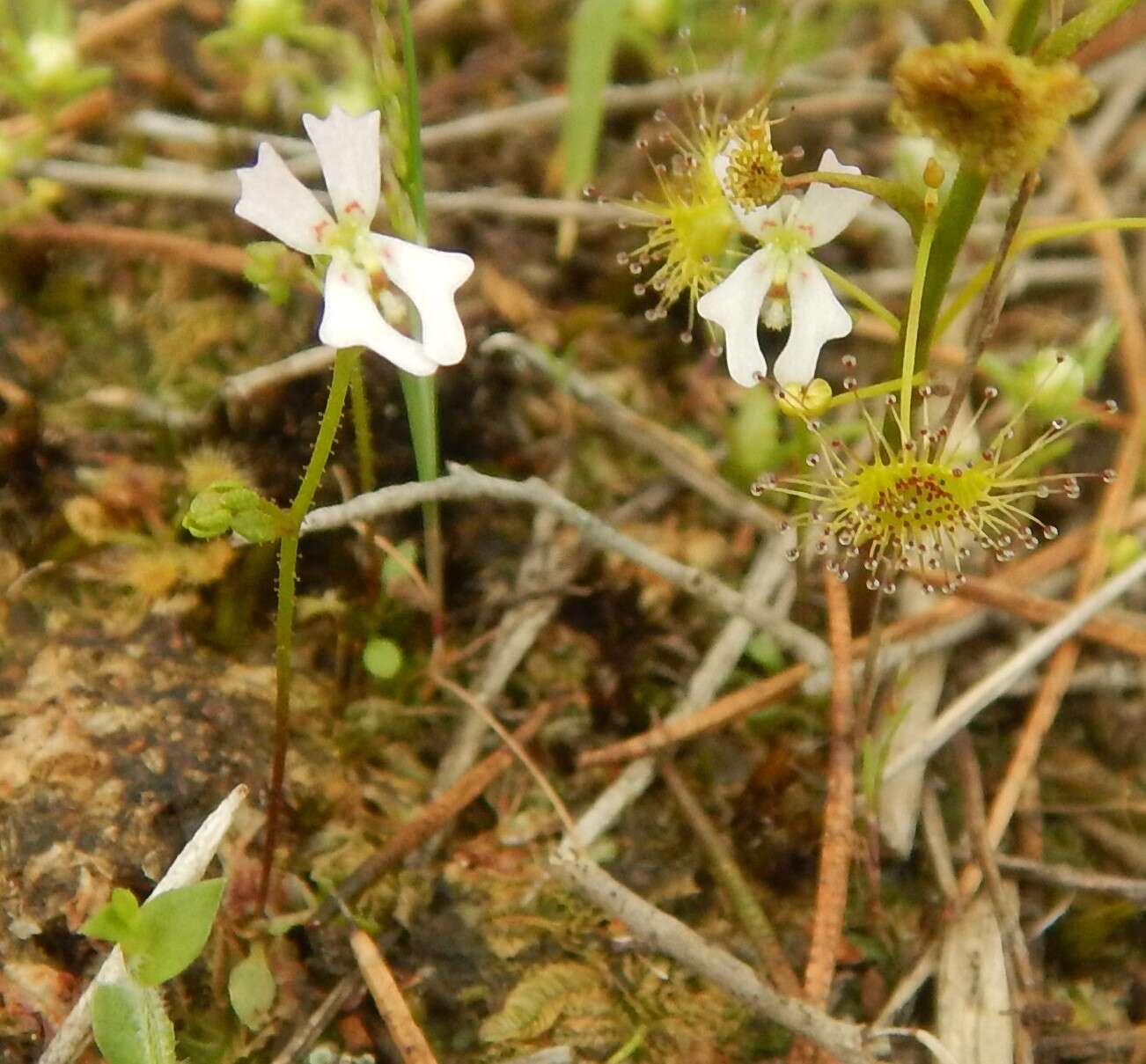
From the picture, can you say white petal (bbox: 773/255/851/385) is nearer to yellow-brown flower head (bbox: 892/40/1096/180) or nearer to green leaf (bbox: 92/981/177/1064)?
yellow-brown flower head (bbox: 892/40/1096/180)

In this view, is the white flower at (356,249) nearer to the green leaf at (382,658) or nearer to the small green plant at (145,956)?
the green leaf at (382,658)

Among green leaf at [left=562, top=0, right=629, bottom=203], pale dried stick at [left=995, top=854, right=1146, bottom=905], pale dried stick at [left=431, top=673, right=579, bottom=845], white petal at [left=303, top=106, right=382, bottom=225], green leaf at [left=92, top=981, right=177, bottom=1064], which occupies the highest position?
green leaf at [left=562, top=0, right=629, bottom=203]

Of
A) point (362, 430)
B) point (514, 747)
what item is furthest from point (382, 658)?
point (362, 430)

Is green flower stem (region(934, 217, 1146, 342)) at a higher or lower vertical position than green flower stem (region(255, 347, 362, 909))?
higher

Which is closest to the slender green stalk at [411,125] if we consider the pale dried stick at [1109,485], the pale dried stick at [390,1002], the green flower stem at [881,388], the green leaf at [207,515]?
the green leaf at [207,515]

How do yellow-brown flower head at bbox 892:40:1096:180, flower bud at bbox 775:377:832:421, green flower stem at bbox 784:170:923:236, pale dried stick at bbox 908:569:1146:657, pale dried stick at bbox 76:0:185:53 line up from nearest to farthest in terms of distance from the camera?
yellow-brown flower head at bbox 892:40:1096:180
green flower stem at bbox 784:170:923:236
flower bud at bbox 775:377:832:421
pale dried stick at bbox 908:569:1146:657
pale dried stick at bbox 76:0:185:53

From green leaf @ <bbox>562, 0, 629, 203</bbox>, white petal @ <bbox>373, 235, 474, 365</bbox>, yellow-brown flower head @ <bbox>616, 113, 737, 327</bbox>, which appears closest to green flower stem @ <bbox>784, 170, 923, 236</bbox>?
yellow-brown flower head @ <bbox>616, 113, 737, 327</bbox>
